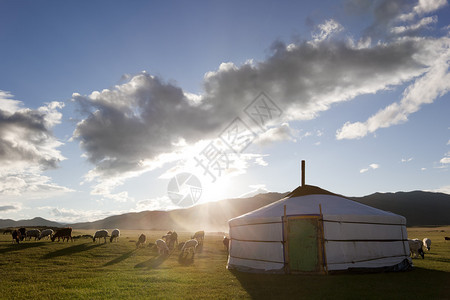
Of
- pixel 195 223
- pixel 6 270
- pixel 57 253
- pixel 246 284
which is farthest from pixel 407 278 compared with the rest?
pixel 195 223

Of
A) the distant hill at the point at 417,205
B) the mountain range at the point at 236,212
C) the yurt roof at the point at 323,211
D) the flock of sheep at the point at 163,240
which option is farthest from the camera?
the mountain range at the point at 236,212

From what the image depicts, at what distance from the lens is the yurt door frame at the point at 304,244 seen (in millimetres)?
10852

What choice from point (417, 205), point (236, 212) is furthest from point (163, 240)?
point (417, 205)

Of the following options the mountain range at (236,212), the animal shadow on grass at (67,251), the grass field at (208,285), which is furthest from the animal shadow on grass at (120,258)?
the mountain range at (236,212)

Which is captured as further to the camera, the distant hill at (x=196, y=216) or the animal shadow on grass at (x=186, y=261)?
the distant hill at (x=196, y=216)

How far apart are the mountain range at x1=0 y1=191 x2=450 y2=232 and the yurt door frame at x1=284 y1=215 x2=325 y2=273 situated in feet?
316

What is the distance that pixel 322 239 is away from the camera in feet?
35.5

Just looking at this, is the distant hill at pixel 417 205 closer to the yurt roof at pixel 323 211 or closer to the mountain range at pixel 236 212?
the mountain range at pixel 236 212

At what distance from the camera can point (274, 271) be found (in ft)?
36.9

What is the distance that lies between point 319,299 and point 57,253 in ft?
46.7

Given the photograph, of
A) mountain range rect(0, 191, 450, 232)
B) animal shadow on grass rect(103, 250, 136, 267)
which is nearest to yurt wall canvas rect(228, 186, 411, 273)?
animal shadow on grass rect(103, 250, 136, 267)

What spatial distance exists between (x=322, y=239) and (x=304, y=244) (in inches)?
26.3

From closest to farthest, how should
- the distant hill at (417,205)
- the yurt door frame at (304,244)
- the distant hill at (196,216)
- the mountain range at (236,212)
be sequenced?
the yurt door frame at (304,244), the distant hill at (417,205), the mountain range at (236,212), the distant hill at (196,216)

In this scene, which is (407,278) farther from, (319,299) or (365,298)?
(319,299)
